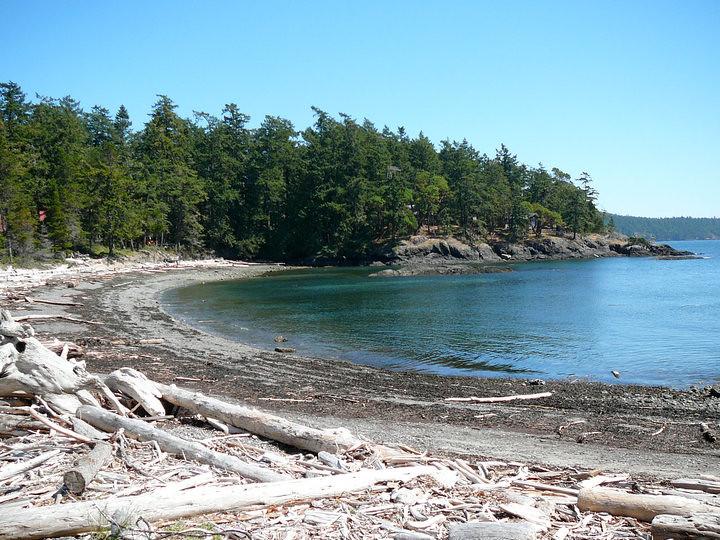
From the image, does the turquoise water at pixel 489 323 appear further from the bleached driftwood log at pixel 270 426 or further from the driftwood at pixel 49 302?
the bleached driftwood log at pixel 270 426

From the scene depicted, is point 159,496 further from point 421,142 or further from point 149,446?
point 421,142

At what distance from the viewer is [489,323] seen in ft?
96.9

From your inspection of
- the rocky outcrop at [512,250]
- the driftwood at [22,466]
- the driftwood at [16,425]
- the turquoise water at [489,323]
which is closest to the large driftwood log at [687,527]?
the driftwood at [22,466]

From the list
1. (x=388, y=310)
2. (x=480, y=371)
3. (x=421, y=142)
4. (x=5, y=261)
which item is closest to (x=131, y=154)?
(x=5, y=261)

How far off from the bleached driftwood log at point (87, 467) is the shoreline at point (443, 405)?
4.77m

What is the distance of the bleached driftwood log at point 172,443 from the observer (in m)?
6.54

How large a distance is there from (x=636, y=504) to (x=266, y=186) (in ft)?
300

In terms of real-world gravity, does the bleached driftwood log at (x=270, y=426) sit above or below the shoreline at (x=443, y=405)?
above

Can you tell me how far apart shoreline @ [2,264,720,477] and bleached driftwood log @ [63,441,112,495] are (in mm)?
4774

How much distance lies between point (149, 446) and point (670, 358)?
20.3m

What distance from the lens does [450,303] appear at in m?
39.0

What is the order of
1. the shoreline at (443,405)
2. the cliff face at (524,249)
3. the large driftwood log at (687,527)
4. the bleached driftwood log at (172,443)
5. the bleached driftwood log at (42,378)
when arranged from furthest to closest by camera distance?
the cliff face at (524,249)
the shoreline at (443,405)
the bleached driftwood log at (42,378)
the bleached driftwood log at (172,443)
the large driftwood log at (687,527)

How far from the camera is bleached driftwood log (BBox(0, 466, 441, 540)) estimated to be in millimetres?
4945

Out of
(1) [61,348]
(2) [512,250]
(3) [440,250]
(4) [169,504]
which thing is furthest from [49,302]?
(2) [512,250]
